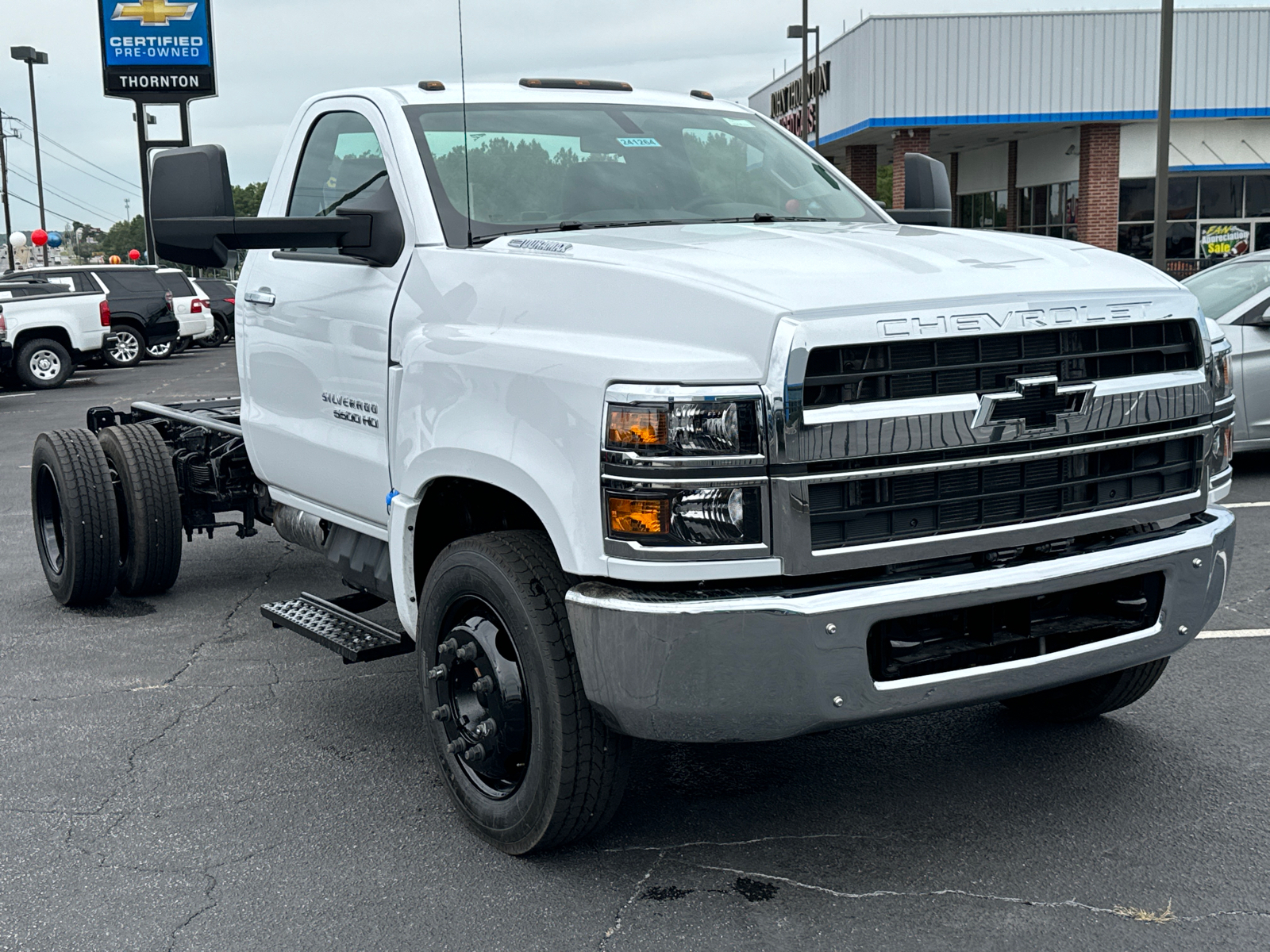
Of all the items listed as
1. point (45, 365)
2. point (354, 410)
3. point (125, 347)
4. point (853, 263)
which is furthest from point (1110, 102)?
point (853, 263)

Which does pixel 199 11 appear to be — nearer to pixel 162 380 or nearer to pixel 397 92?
pixel 162 380

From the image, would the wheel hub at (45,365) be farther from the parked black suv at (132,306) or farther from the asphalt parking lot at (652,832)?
the asphalt parking lot at (652,832)

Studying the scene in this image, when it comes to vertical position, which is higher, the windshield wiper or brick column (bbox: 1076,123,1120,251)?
brick column (bbox: 1076,123,1120,251)

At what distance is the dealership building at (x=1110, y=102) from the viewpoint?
105ft

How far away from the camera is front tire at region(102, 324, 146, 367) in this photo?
83.5 ft

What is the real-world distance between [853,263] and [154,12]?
30.8 m

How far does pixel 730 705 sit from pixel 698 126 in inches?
98.7

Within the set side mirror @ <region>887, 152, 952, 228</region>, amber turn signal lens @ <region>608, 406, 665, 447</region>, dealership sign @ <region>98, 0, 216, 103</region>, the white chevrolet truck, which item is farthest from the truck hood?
dealership sign @ <region>98, 0, 216, 103</region>

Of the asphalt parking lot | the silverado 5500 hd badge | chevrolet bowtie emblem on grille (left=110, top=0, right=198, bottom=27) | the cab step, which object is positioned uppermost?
chevrolet bowtie emblem on grille (left=110, top=0, right=198, bottom=27)

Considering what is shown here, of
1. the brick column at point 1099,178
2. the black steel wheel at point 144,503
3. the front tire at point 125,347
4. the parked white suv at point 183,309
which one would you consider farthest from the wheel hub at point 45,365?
the brick column at point 1099,178

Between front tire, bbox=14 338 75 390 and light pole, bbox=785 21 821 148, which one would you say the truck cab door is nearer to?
front tire, bbox=14 338 75 390

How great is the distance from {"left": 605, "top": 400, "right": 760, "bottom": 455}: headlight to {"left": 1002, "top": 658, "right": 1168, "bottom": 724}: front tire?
177 centimetres

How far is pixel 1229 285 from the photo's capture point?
382 inches

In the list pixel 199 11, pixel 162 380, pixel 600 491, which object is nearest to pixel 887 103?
pixel 199 11
